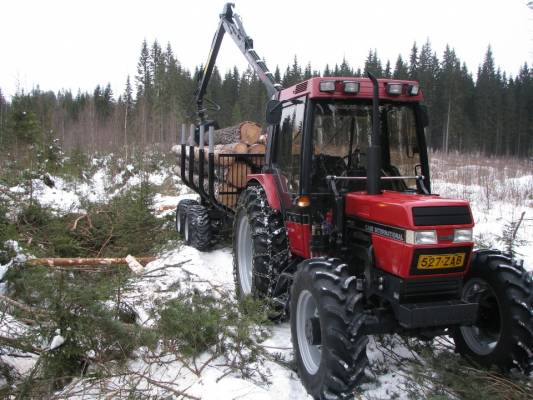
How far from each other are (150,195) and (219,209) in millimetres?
2311

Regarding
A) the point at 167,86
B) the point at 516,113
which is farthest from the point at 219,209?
the point at 516,113

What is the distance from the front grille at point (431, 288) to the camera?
3506 millimetres

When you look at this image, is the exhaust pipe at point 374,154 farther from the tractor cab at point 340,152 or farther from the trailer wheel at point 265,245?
the trailer wheel at point 265,245

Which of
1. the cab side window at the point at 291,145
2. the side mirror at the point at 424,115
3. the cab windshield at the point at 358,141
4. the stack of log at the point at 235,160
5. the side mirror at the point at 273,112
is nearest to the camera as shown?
the cab windshield at the point at 358,141

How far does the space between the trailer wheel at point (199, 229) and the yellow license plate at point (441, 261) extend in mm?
5000

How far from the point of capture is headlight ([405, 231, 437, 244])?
11.0 feet

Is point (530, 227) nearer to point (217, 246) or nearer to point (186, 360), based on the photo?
point (217, 246)

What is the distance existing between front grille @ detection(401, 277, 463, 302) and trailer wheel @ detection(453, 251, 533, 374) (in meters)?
0.39

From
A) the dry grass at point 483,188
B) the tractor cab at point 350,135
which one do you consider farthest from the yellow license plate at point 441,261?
the dry grass at point 483,188

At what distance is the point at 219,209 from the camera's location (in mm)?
7992

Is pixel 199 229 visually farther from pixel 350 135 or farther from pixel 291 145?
pixel 350 135

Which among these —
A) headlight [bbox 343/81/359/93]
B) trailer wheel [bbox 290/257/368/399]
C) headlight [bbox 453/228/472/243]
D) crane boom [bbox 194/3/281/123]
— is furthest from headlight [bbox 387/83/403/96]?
crane boom [bbox 194/3/281/123]

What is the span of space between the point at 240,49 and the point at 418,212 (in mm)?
5577

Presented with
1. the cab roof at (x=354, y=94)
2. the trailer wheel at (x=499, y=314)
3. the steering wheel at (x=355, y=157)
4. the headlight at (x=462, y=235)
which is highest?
the cab roof at (x=354, y=94)
